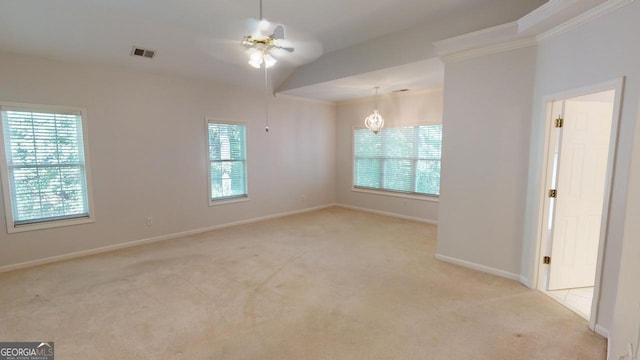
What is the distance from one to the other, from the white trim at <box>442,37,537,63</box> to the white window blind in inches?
191

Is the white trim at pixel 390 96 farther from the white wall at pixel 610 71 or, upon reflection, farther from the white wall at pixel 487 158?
the white wall at pixel 610 71

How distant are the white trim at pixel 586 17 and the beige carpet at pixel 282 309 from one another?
97.5 inches

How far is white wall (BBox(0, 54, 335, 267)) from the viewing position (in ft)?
12.4

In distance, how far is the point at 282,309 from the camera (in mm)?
2750

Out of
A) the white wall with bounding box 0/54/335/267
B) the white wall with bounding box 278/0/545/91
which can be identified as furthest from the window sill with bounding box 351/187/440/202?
the white wall with bounding box 278/0/545/91

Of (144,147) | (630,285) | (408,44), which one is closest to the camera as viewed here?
(630,285)

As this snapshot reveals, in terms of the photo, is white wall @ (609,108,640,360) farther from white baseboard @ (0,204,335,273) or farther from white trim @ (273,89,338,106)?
white trim @ (273,89,338,106)

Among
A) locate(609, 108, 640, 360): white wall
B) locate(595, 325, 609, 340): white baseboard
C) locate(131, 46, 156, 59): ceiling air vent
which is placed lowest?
locate(595, 325, 609, 340): white baseboard

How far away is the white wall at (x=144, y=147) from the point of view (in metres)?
3.79

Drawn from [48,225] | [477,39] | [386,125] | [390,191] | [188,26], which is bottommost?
[48,225]

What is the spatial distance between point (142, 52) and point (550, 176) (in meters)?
5.09

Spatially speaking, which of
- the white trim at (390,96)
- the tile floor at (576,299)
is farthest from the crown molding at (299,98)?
the tile floor at (576,299)

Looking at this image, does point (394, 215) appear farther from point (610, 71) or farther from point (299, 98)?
point (610, 71)

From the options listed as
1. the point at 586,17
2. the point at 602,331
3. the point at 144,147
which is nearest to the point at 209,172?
the point at 144,147
